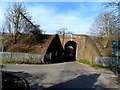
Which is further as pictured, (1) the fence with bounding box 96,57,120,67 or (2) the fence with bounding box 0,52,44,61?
(1) the fence with bounding box 96,57,120,67

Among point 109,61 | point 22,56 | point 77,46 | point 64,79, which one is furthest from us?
point 77,46

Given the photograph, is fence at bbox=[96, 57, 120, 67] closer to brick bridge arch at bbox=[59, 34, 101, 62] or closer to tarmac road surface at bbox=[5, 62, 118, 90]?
brick bridge arch at bbox=[59, 34, 101, 62]

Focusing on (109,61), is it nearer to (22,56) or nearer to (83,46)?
(83,46)

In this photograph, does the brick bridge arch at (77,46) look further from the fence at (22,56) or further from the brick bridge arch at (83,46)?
the fence at (22,56)

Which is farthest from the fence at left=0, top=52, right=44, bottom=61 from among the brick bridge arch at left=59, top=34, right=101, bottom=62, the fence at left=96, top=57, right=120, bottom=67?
the brick bridge arch at left=59, top=34, right=101, bottom=62

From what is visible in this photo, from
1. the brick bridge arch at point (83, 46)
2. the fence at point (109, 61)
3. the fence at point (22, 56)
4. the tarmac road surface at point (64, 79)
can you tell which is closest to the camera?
the tarmac road surface at point (64, 79)

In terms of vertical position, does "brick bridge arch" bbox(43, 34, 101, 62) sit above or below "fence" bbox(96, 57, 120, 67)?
above

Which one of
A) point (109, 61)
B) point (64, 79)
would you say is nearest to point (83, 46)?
point (109, 61)

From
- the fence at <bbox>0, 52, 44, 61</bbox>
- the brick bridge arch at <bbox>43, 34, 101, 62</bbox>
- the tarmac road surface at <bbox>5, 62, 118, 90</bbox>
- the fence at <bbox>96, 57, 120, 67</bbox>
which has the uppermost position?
the brick bridge arch at <bbox>43, 34, 101, 62</bbox>

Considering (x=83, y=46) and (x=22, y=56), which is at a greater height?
(x=83, y=46)

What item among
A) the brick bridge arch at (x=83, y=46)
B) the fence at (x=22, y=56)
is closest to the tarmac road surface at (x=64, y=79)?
the fence at (x=22, y=56)

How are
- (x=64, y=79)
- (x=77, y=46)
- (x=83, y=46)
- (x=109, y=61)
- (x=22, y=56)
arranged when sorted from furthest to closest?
(x=77, y=46)
(x=83, y=46)
(x=109, y=61)
(x=22, y=56)
(x=64, y=79)

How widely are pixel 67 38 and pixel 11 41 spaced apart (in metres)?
11.5

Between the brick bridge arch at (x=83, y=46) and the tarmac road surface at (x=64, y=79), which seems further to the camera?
the brick bridge arch at (x=83, y=46)
